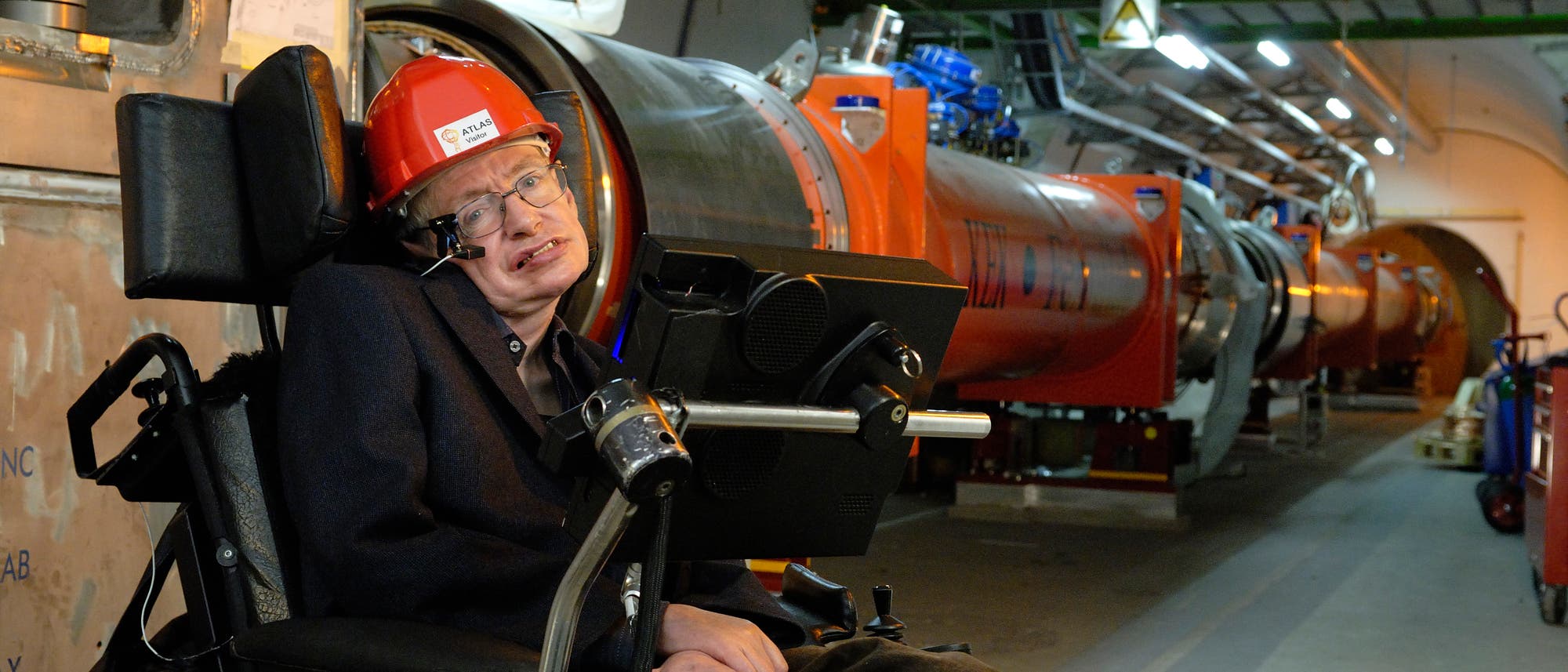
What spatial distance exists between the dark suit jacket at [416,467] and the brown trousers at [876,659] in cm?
24

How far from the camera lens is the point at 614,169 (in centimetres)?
252

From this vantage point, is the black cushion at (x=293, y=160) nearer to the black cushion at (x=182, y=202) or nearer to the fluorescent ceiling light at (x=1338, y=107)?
the black cushion at (x=182, y=202)

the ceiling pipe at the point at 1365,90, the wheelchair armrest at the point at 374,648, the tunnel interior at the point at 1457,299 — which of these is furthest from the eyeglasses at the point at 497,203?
the tunnel interior at the point at 1457,299

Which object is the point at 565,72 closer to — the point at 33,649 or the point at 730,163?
the point at 730,163

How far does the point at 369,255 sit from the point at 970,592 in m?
3.04

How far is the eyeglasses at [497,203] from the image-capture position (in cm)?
160

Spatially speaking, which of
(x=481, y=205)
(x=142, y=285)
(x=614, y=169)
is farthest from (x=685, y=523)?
(x=614, y=169)

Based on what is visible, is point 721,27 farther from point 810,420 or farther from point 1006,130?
point 810,420

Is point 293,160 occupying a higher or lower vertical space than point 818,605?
higher

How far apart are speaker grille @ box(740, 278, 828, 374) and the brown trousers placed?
487mm

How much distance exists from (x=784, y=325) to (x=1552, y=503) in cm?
373

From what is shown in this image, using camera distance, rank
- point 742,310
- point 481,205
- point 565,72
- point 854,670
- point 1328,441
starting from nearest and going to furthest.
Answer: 1. point 742,310
2. point 854,670
3. point 481,205
4. point 565,72
5. point 1328,441

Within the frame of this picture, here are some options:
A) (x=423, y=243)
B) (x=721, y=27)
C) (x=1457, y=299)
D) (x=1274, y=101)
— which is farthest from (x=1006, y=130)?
(x=1457, y=299)

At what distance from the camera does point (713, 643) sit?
1371 millimetres
